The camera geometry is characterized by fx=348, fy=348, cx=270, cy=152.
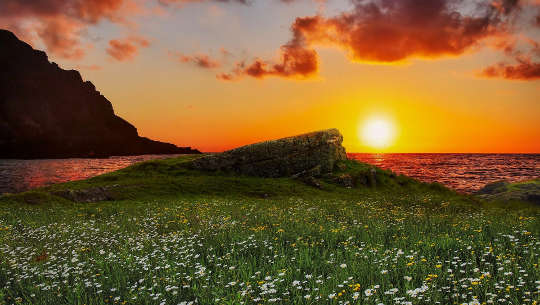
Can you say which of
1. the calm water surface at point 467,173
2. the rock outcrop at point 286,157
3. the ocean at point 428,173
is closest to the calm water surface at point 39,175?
the ocean at point 428,173

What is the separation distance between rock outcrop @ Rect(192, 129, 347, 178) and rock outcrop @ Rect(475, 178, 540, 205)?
61.7ft

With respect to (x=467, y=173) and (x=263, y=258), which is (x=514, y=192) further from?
(x=467, y=173)

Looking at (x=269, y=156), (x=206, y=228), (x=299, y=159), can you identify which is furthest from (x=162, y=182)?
(x=206, y=228)

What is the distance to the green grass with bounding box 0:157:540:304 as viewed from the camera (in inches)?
278

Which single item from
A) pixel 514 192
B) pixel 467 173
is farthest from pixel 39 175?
pixel 467 173

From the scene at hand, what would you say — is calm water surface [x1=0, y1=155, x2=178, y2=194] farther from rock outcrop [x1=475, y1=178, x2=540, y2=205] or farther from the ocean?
rock outcrop [x1=475, y1=178, x2=540, y2=205]

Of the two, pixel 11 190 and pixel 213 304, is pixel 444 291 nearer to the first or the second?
pixel 213 304

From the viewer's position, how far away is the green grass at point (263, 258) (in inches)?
278

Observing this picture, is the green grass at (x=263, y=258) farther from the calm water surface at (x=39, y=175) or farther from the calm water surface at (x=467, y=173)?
the calm water surface at (x=39, y=175)

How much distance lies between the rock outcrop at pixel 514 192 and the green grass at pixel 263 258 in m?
14.0

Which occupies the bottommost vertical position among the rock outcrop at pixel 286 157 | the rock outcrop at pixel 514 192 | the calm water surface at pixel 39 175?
the calm water surface at pixel 39 175

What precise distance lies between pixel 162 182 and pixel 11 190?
3664cm

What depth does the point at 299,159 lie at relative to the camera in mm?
43969

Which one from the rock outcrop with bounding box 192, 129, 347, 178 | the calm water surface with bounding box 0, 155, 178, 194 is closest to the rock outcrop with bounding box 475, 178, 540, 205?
the rock outcrop with bounding box 192, 129, 347, 178
